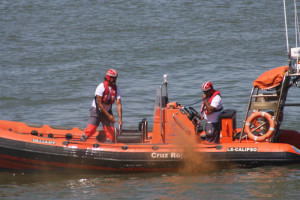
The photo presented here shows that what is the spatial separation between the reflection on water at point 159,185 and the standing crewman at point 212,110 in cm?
55

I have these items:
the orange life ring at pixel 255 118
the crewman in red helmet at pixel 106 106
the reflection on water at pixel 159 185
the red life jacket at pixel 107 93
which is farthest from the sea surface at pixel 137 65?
the red life jacket at pixel 107 93

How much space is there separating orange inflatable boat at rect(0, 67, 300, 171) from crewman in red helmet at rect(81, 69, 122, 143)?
28 cm

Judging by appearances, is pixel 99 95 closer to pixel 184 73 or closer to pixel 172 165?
pixel 172 165

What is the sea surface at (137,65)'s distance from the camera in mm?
7129

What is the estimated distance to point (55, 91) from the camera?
1381 cm

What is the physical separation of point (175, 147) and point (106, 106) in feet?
4.14

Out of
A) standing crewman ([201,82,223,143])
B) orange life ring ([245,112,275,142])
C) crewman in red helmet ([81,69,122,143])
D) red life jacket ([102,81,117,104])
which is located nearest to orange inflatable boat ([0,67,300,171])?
orange life ring ([245,112,275,142])

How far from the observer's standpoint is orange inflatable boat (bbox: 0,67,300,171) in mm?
7410

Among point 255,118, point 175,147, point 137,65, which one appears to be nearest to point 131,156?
point 175,147

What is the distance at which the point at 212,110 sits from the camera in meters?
7.54

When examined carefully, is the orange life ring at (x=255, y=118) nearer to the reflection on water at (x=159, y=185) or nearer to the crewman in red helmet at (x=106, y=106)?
the reflection on water at (x=159, y=185)

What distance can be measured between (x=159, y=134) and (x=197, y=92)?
5.48m

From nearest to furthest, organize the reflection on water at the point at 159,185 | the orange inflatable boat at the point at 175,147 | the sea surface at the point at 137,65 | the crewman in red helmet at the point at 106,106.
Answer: the reflection on water at the point at 159,185 → the sea surface at the point at 137,65 → the orange inflatable boat at the point at 175,147 → the crewman in red helmet at the point at 106,106

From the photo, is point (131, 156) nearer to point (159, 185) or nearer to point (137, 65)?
point (159, 185)
